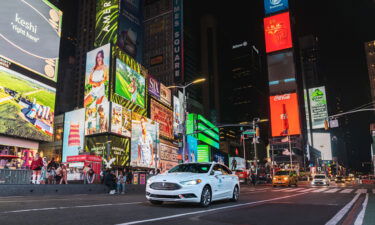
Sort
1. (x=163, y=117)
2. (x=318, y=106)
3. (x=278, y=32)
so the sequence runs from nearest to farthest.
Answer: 1. (x=163, y=117)
2. (x=278, y=32)
3. (x=318, y=106)

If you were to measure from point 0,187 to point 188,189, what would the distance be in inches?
439

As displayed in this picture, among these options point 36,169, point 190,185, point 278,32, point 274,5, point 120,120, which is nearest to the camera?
point 190,185

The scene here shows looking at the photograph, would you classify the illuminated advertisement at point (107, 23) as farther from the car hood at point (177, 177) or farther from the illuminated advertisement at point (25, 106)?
the car hood at point (177, 177)

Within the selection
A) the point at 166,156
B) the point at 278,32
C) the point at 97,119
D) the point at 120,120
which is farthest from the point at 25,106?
the point at 278,32

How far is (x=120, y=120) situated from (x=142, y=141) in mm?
6660

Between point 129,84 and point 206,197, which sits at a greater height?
point 129,84

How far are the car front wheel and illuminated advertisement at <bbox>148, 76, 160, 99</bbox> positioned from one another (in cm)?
5020

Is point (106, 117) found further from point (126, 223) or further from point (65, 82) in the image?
point (65, 82)

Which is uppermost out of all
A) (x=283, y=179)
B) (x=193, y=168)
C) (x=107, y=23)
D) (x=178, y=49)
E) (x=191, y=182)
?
(x=178, y=49)

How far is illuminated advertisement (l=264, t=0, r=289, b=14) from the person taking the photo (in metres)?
111

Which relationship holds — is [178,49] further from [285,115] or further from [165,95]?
[285,115]

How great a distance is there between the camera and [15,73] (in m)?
32.8

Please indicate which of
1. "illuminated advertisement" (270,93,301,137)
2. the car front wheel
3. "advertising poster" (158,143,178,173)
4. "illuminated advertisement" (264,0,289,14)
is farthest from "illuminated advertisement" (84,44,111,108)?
"illuminated advertisement" (264,0,289,14)

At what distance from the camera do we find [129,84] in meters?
52.1
